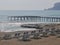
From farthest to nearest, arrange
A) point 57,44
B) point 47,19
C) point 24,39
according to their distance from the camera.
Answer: point 47,19 < point 24,39 < point 57,44

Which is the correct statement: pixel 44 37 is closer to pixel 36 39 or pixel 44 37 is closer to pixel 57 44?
pixel 36 39

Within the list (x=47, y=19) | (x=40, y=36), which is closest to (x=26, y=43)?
(x=40, y=36)

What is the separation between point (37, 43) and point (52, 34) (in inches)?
261

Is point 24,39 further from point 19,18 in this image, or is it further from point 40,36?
point 19,18

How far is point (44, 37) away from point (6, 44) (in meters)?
5.64

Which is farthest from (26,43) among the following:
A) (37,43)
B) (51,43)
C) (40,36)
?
(40,36)

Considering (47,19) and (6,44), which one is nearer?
(6,44)

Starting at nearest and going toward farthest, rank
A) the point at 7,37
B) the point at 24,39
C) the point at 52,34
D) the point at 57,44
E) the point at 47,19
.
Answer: the point at 57,44
the point at 24,39
the point at 7,37
the point at 52,34
the point at 47,19

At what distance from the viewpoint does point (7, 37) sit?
23.8 metres

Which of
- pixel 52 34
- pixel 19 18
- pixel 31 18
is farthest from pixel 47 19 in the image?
pixel 52 34

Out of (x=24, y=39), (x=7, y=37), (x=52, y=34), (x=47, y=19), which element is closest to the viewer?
(x=24, y=39)

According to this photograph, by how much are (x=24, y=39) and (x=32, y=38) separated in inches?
60.8

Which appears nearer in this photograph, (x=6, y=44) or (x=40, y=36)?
(x=6, y=44)

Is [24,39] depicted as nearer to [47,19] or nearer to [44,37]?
[44,37]
